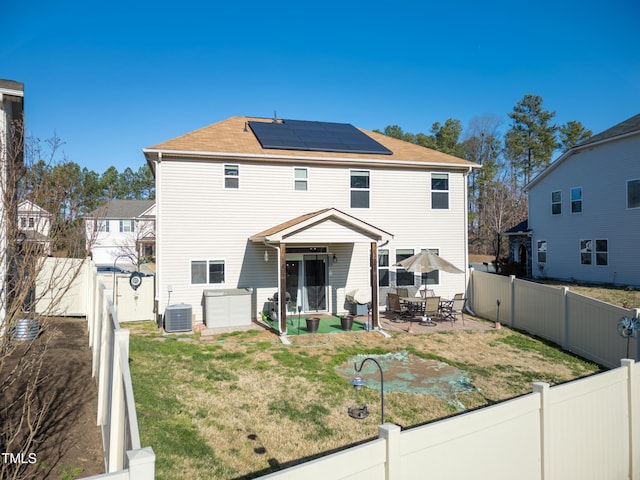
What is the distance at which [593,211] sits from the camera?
2088 centimetres

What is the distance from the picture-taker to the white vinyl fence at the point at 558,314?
391 inches

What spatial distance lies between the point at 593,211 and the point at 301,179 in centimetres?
1576

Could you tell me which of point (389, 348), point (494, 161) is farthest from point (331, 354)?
point (494, 161)

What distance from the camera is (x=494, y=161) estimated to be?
48812 mm

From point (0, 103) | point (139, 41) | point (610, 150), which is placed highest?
point (139, 41)

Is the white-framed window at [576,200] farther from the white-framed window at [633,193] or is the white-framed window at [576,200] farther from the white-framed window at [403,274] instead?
the white-framed window at [403,274]

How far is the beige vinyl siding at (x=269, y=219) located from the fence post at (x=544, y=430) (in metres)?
9.30

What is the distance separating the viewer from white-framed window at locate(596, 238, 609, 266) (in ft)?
66.1

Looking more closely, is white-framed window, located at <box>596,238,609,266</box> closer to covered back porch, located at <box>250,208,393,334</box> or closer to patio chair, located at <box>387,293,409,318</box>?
patio chair, located at <box>387,293,409,318</box>

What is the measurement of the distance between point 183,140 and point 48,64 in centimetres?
931

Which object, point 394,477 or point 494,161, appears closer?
point 394,477

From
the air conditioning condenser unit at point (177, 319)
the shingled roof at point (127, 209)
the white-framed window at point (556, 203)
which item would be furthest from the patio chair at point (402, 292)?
the shingled roof at point (127, 209)

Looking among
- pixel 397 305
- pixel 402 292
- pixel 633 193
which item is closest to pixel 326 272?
pixel 397 305

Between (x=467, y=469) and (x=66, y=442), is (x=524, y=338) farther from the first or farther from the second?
(x=66, y=442)
